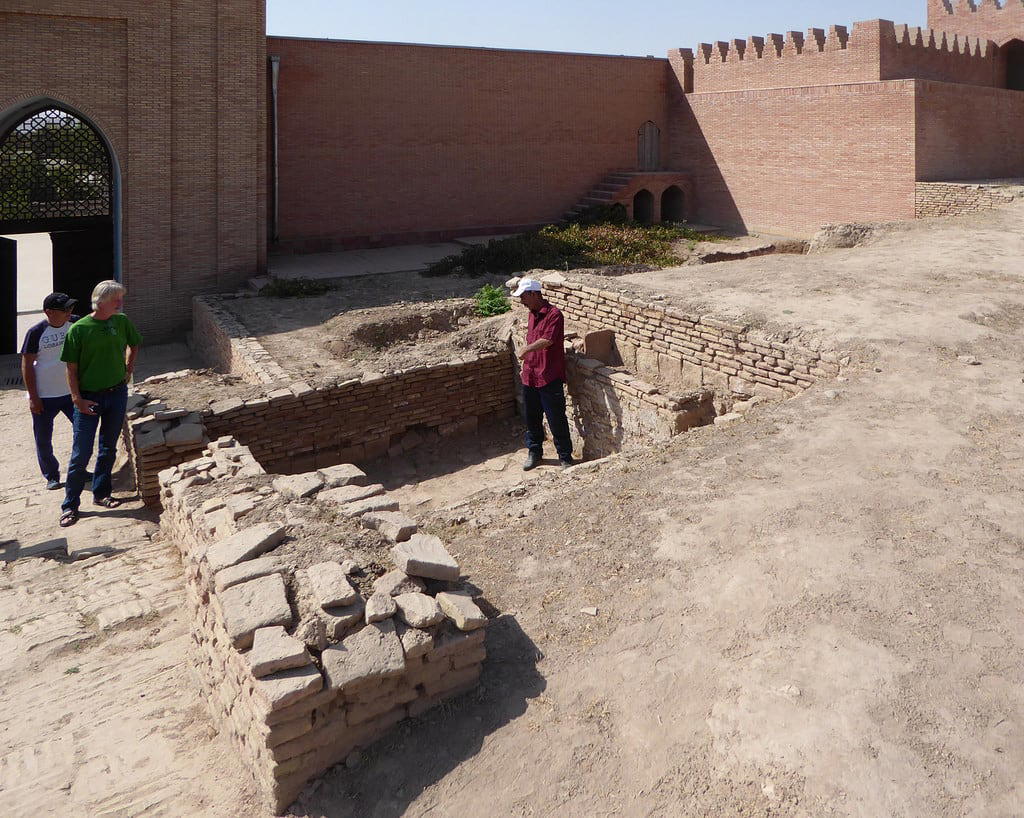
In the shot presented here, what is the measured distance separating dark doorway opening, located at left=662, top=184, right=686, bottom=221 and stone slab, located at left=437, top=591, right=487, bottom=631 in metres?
16.6

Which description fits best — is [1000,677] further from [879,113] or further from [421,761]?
[879,113]

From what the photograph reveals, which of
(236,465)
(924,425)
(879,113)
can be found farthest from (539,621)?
(879,113)

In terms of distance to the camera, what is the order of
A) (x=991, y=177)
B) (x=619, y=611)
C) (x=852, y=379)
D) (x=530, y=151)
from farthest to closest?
1. (x=530, y=151)
2. (x=991, y=177)
3. (x=852, y=379)
4. (x=619, y=611)

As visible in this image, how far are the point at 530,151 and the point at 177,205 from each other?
7724 millimetres

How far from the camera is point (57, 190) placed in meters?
12.2

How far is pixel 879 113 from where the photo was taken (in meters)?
14.1

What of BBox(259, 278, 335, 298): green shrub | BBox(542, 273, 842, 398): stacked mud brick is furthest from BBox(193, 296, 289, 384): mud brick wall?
BBox(542, 273, 842, 398): stacked mud brick

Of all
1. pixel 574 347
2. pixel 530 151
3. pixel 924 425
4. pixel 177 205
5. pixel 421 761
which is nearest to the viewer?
pixel 421 761

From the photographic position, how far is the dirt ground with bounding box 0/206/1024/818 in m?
2.79

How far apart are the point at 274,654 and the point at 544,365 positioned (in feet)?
15.3

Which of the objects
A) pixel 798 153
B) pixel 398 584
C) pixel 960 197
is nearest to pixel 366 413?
pixel 398 584

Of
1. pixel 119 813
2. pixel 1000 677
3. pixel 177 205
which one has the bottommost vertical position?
pixel 119 813

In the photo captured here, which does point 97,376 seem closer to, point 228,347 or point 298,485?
point 298,485

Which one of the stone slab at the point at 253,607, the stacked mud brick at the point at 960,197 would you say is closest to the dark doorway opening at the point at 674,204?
the stacked mud brick at the point at 960,197
